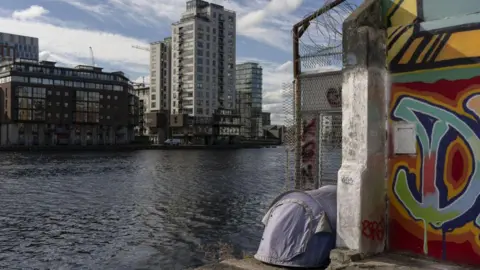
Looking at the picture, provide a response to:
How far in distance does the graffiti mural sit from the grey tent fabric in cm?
216

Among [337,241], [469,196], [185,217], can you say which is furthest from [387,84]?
[185,217]

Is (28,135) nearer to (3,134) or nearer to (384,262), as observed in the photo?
(3,134)

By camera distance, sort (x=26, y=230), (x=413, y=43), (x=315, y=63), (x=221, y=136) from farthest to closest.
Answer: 1. (x=221, y=136)
2. (x=26, y=230)
3. (x=315, y=63)
4. (x=413, y=43)

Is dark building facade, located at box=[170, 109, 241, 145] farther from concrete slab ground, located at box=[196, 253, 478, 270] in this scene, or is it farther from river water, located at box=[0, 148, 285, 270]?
concrete slab ground, located at box=[196, 253, 478, 270]

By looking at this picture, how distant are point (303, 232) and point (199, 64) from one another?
183616mm

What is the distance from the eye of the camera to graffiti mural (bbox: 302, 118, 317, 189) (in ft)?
39.8

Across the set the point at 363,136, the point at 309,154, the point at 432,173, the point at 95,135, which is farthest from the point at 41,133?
the point at 432,173

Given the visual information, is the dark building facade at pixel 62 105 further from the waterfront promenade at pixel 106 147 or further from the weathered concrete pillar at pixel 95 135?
the waterfront promenade at pixel 106 147

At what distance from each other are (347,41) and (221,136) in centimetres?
18502

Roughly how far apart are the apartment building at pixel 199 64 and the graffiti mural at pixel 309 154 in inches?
6927

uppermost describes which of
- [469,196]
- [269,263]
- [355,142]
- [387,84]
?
[387,84]

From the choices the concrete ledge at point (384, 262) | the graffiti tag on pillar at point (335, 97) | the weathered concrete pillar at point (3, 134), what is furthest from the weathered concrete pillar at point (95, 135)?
the concrete ledge at point (384, 262)

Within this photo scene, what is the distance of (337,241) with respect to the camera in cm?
895

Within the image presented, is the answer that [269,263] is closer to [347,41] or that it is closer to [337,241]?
[337,241]
